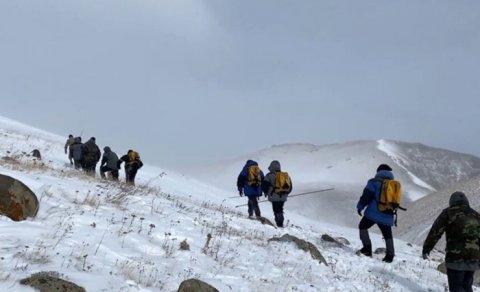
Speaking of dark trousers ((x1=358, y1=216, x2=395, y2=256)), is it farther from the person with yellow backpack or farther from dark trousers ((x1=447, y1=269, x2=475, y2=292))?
dark trousers ((x1=447, y1=269, x2=475, y2=292))

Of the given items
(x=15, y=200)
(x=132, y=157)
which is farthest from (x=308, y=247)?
(x=132, y=157)

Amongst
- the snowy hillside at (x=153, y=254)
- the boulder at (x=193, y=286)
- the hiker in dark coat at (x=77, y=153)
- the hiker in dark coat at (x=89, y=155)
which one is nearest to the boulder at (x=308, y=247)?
the snowy hillside at (x=153, y=254)

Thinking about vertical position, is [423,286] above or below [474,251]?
below

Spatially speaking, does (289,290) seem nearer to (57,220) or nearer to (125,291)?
(125,291)

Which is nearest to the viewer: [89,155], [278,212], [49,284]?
[49,284]

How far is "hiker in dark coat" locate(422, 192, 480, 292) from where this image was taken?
912cm

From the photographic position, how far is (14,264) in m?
6.12

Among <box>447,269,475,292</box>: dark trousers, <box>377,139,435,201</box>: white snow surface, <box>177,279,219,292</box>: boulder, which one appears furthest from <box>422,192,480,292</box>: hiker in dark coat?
<box>377,139,435,201</box>: white snow surface

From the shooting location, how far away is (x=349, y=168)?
391 feet

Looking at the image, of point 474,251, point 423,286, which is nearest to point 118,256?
point 474,251

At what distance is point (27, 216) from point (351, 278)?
6.26m

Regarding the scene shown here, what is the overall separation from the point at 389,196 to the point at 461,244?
3.06 meters

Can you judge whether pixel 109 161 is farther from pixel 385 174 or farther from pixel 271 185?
pixel 385 174

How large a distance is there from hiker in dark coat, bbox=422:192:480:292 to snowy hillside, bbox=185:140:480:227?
243 ft
